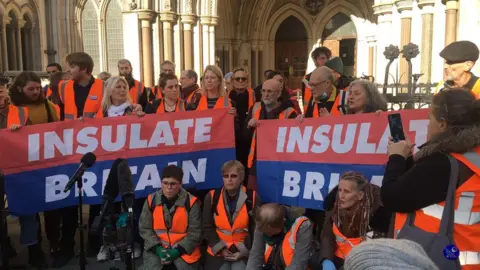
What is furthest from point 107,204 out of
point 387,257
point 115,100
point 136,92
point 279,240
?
point 136,92

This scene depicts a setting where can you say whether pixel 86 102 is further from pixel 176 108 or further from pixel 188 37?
pixel 188 37

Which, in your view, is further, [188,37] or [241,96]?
[188,37]

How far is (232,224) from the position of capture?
3.80 metres

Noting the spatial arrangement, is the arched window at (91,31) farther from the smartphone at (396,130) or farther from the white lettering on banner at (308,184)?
the smartphone at (396,130)

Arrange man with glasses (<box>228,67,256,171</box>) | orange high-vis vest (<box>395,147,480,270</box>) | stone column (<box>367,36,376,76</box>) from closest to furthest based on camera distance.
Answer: orange high-vis vest (<box>395,147,480,270</box>) → man with glasses (<box>228,67,256,171</box>) → stone column (<box>367,36,376,76</box>)

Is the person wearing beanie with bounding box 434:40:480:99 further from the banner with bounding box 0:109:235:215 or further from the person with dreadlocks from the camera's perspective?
the banner with bounding box 0:109:235:215

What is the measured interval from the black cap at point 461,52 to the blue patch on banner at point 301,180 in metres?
1.03

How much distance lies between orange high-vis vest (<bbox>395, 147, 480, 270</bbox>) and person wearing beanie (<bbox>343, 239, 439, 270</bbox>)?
1105 millimetres

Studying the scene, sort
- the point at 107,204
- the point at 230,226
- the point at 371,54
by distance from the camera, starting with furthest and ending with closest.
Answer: the point at 371,54 → the point at 230,226 → the point at 107,204

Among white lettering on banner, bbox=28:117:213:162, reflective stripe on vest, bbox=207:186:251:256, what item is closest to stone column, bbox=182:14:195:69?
white lettering on banner, bbox=28:117:213:162

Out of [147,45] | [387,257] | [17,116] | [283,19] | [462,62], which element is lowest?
[387,257]

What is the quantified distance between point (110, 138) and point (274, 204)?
192cm

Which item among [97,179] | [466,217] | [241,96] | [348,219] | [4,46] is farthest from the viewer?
[4,46]

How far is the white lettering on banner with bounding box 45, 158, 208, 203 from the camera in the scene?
13.5 feet
